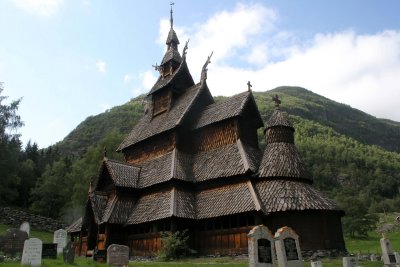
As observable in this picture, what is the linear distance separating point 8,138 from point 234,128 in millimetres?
27883

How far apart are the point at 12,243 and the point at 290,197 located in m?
15.2

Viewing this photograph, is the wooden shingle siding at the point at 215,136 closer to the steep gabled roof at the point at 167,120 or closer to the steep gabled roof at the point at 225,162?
the steep gabled roof at the point at 225,162

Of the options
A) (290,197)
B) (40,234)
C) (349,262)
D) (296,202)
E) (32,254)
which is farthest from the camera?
(40,234)

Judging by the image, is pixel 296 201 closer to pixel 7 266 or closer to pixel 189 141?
pixel 189 141

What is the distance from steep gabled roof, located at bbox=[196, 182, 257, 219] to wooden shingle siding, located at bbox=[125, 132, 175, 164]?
5.09 meters

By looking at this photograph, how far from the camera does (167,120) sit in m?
29.9

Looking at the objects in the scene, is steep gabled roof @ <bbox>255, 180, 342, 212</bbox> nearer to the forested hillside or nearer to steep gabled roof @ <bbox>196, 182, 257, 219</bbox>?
steep gabled roof @ <bbox>196, 182, 257, 219</bbox>

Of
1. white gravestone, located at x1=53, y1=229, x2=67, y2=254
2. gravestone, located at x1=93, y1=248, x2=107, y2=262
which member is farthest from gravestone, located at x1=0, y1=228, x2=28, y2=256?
white gravestone, located at x1=53, y1=229, x2=67, y2=254

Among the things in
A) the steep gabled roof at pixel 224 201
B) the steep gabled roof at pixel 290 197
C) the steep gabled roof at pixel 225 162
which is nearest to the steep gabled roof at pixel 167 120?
the steep gabled roof at pixel 225 162

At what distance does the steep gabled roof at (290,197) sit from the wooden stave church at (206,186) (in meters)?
0.06

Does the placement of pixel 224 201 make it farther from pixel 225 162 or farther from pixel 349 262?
pixel 349 262

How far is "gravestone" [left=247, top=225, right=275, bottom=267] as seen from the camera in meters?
14.9

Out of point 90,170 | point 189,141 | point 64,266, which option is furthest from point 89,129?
point 64,266

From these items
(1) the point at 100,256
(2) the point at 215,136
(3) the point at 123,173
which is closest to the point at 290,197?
(2) the point at 215,136
